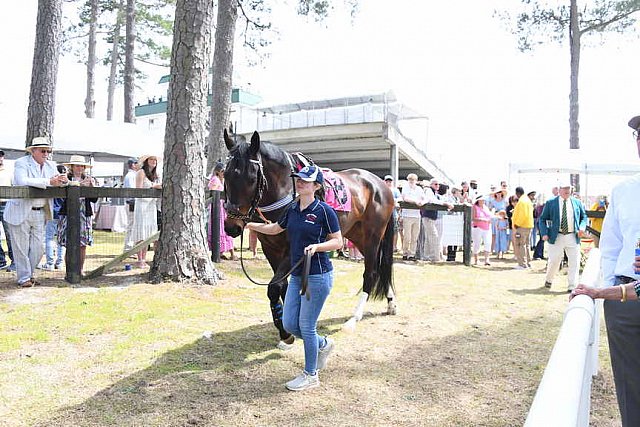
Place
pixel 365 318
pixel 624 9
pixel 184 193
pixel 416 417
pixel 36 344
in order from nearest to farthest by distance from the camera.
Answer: pixel 416 417, pixel 36 344, pixel 365 318, pixel 184 193, pixel 624 9

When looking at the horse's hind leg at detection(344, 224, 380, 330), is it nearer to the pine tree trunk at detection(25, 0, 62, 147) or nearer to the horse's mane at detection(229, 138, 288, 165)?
the horse's mane at detection(229, 138, 288, 165)

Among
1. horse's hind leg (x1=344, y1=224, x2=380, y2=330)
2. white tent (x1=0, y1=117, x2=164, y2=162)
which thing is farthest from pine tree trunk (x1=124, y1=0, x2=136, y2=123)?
horse's hind leg (x1=344, y1=224, x2=380, y2=330)

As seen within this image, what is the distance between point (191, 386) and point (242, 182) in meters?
1.68

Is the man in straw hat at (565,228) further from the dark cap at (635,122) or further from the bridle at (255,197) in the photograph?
the dark cap at (635,122)

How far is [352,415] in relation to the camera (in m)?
3.57

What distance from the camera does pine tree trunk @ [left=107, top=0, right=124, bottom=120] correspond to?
23.9 m

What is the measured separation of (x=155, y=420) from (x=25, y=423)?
2.67 feet

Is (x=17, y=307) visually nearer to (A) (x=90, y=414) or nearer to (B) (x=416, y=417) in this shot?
(A) (x=90, y=414)

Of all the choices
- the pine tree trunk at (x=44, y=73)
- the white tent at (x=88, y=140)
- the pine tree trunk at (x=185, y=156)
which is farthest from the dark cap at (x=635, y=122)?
the white tent at (x=88, y=140)

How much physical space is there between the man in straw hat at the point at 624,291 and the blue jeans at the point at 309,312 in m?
1.95

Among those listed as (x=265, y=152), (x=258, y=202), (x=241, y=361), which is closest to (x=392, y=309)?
(x=241, y=361)

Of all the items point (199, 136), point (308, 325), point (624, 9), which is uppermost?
point (624, 9)

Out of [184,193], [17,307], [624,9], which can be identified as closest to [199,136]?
[184,193]

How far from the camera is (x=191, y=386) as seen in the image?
156 inches
